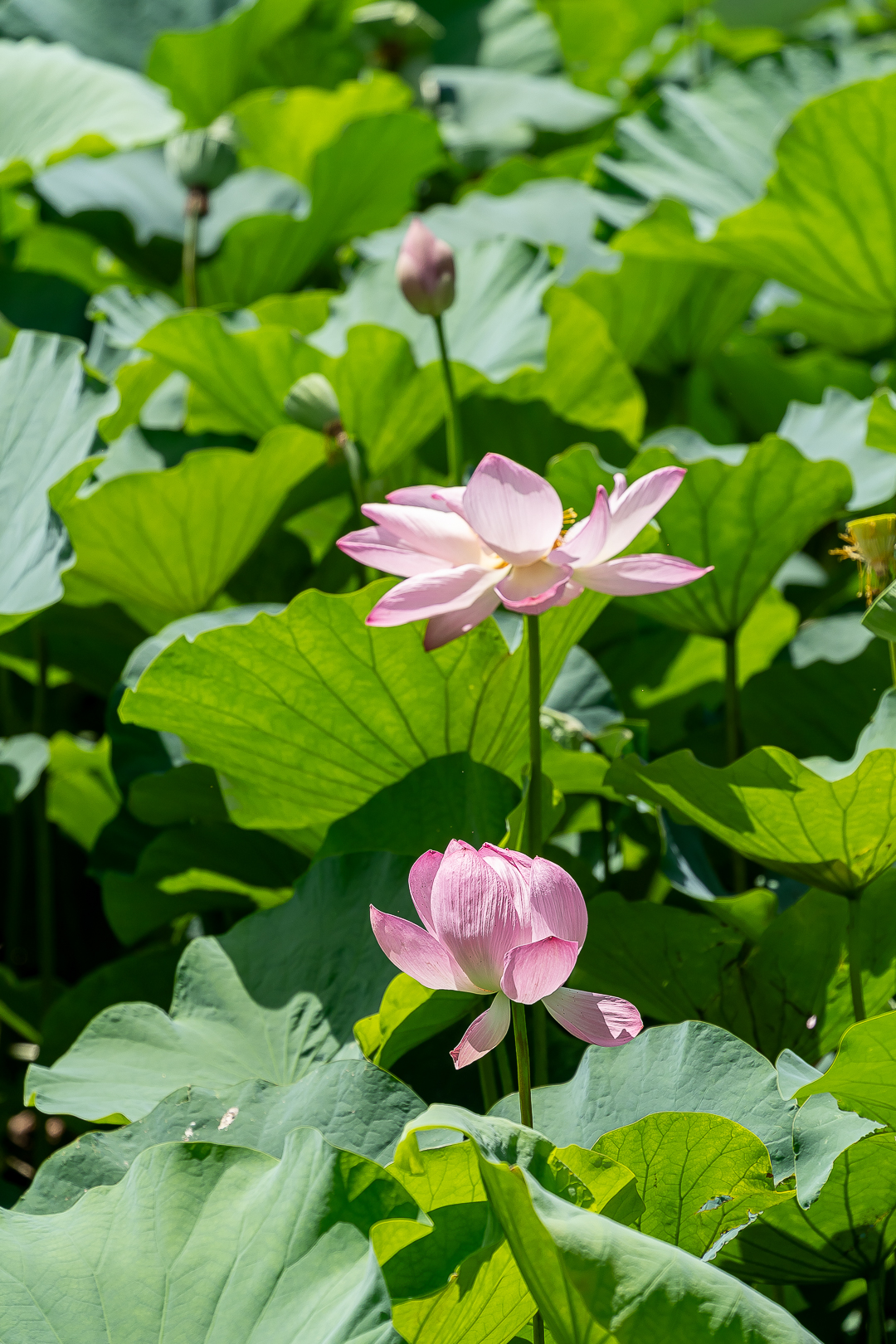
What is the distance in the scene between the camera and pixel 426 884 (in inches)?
19.6

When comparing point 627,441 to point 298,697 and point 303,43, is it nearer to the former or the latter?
point 298,697

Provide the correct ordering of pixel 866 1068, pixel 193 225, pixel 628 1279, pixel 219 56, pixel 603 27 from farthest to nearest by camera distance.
→ 1. pixel 603 27
2. pixel 219 56
3. pixel 193 225
4. pixel 866 1068
5. pixel 628 1279

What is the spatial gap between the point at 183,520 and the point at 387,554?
0.45 m

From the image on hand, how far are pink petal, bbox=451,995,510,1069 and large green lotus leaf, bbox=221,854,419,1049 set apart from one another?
244 mm

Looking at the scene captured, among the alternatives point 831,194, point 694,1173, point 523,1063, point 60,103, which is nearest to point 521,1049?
point 523,1063

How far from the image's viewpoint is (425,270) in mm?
961

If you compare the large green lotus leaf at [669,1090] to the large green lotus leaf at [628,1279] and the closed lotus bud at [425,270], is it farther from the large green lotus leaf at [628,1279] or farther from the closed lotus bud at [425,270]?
the closed lotus bud at [425,270]

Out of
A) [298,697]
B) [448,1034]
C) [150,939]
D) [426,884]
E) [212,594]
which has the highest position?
[426,884]

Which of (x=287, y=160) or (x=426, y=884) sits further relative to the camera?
(x=287, y=160)

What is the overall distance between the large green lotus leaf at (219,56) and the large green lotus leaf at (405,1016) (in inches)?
64.5

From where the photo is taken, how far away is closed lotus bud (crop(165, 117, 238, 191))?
134 cm

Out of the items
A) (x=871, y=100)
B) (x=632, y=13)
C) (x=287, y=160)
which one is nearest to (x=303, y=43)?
(x=287, y=160)

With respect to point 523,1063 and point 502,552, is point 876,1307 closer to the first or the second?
point 523,1063

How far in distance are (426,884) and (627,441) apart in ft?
2.55
